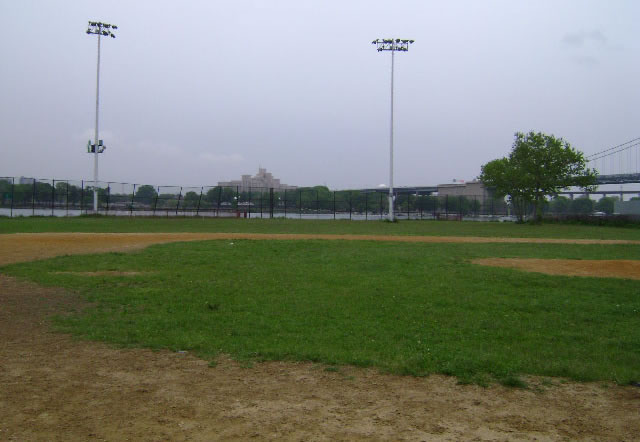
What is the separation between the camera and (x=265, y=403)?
4945 millimetres

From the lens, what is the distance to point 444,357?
21.0 ft

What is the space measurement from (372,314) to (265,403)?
394cm

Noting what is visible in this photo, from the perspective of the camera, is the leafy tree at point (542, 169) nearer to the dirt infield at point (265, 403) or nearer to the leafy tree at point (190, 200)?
the leafy tree at point (190, 200)

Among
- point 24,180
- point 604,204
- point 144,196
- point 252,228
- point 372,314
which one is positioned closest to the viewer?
point 372,314

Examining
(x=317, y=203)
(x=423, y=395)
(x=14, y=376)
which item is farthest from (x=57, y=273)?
(x=317, y=203)

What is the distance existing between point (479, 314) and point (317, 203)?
5956cm

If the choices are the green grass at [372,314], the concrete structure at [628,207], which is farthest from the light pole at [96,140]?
the concrete structure at [628,207]

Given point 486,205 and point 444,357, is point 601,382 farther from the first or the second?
point 486,205

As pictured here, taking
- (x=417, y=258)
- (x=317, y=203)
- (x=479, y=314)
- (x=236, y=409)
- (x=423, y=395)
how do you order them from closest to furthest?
(x=236, y=409)
(x=423, y=395)
(x=479, y=314)
(x=417, y=258)
(x=317, y=203)

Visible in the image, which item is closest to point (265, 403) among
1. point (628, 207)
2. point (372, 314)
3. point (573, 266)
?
point (372, 314)

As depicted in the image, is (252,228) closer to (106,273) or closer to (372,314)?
(106,273)

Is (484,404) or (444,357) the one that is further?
(444,357)

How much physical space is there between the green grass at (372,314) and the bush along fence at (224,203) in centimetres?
3810

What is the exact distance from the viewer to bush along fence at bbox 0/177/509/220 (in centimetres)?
4741
